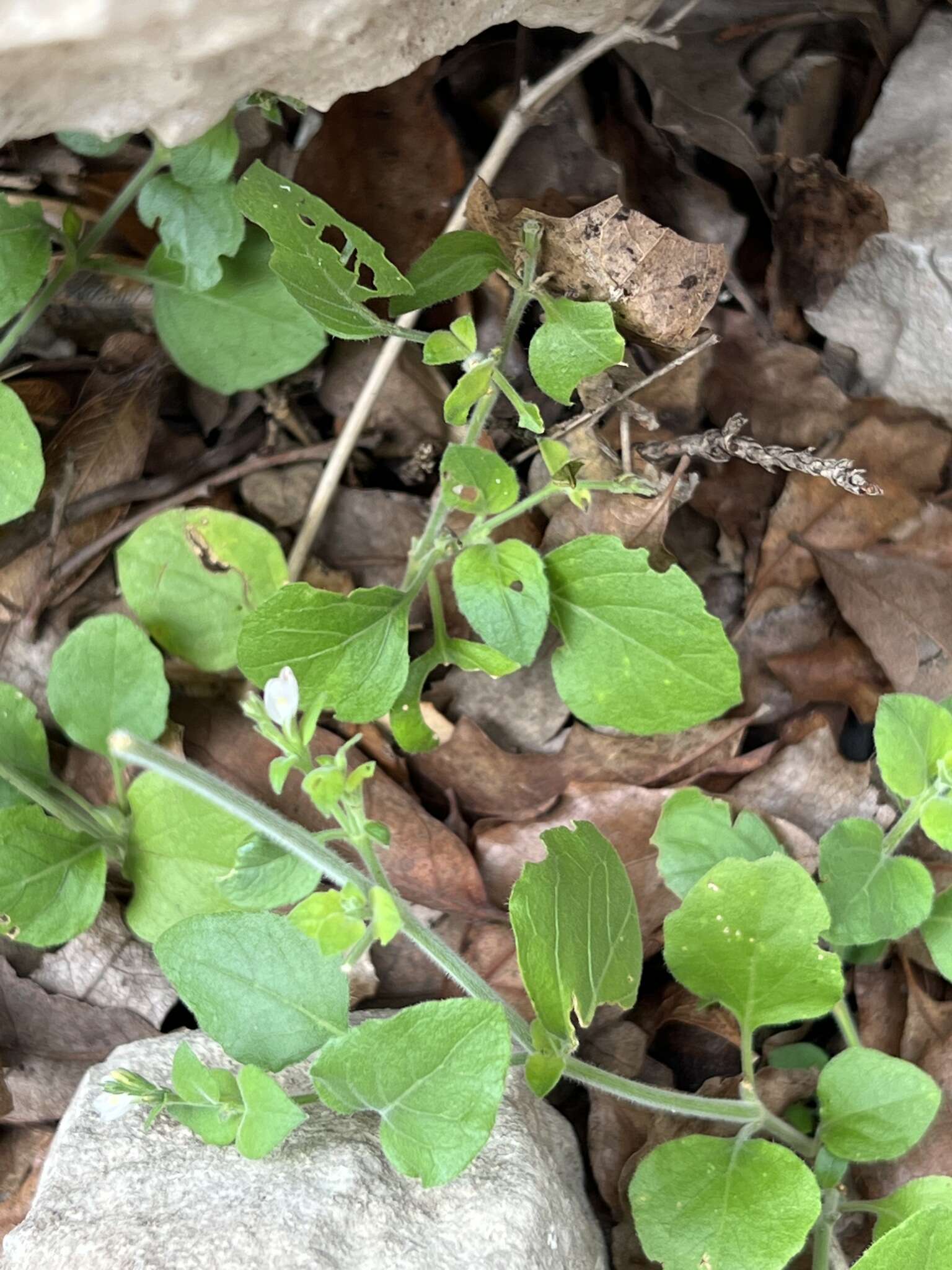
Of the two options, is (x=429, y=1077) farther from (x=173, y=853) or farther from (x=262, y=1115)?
(x=173, y=853)

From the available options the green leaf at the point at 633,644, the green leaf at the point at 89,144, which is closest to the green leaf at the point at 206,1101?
the green leaf at the point at 633,644

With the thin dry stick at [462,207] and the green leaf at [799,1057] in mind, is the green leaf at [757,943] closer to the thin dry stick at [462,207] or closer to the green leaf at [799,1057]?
the green leaf at [799,1057]

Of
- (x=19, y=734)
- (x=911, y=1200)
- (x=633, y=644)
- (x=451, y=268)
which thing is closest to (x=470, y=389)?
(x=451, y=268)

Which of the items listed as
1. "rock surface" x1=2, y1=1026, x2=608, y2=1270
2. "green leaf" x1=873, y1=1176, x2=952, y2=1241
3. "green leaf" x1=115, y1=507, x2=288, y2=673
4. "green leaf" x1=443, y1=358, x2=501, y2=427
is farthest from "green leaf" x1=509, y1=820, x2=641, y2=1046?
"green leaf" x1=115, y1=507, x2=288, y2=673

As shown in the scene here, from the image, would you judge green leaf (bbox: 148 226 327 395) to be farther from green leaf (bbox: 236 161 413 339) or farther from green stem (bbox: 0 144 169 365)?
green leaf (bbox: 236 161 413 339)

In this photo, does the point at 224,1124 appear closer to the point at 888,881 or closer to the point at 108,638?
the point at 108,638

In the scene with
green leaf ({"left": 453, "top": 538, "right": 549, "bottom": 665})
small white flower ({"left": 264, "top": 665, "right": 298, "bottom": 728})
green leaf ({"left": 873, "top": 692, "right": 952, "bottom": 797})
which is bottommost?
green leaf ({"left": 873, "top": 692, "right": 952, "bottom": 797})

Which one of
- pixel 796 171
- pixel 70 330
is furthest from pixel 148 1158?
pixel 796 171
